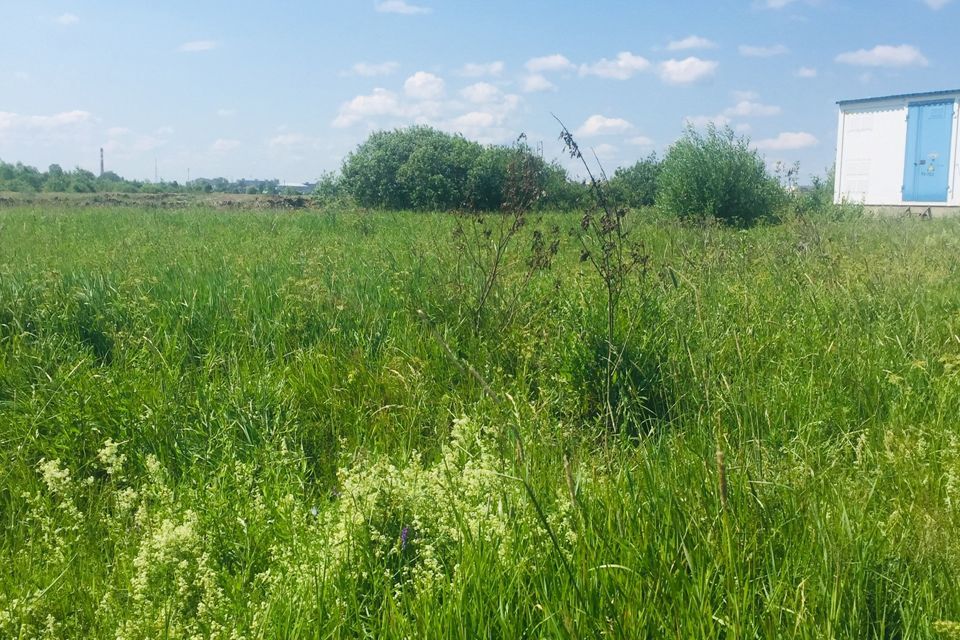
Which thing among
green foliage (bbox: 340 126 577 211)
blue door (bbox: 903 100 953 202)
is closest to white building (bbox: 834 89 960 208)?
blue door (bbox: 903 100 953 202)

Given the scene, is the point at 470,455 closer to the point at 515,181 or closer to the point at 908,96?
the point at 515,181

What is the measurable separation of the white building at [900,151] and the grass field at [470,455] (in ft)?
53.5

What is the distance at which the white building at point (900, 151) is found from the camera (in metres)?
19.9

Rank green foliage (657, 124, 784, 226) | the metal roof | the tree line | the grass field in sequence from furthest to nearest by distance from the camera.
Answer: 1. the metal roof
2. green foliage (657, 124, 784, 226)
3. the tree line
4. the grass field

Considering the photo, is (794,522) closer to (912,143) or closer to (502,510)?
(502,510)

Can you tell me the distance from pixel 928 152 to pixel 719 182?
8.49 m

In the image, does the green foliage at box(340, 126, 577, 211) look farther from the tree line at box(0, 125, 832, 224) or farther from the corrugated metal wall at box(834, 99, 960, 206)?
the corrugated metal wall at box(834, 99, 960, 206)

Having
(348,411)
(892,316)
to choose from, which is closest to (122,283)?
(348,411)

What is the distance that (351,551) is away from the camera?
2049mm

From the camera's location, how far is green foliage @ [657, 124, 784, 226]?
15922mm

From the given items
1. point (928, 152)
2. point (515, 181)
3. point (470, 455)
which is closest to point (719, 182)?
point (928, 152)

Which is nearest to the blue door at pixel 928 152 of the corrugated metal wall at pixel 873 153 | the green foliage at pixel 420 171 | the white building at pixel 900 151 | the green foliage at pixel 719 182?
the white building at pixel 900 151

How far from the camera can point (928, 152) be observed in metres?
20.4

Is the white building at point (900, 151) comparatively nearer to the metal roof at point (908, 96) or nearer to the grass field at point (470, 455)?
the metal roof at point (908, 96)
